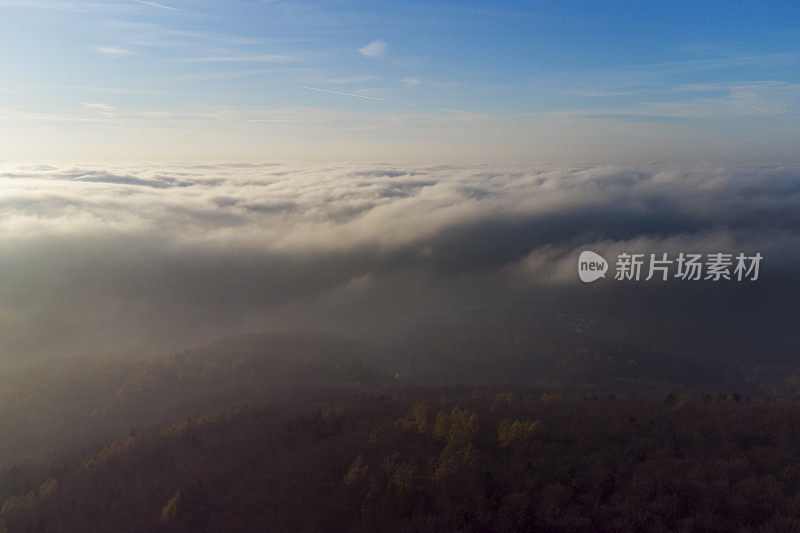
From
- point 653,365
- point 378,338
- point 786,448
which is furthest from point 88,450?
point 653,365

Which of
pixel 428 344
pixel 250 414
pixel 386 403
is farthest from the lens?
pixel 428 344

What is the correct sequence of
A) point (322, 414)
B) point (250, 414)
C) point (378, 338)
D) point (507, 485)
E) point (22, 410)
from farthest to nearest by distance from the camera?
point (378, 338) < point (22, 410) < point (250, 414) < point (322, 414) < point (507, 485)

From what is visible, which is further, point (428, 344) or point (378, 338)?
point (378, 338)

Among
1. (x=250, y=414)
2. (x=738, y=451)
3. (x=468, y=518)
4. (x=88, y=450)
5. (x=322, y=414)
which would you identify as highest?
(x=738, y=451)

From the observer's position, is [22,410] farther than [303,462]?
Yes

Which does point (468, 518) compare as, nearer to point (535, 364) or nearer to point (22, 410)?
point (22, 410)

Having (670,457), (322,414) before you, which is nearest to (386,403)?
(322,414)

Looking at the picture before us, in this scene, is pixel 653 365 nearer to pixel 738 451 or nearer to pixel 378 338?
pixel 378 338

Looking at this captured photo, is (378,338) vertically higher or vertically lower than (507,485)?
lower

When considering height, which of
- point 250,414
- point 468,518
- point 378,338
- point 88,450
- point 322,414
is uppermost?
point 468,518
